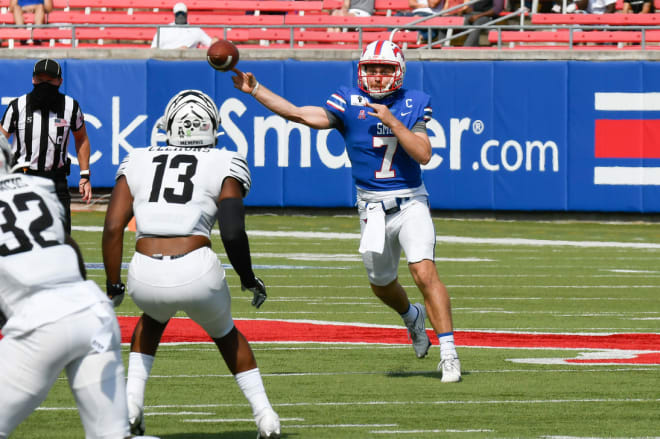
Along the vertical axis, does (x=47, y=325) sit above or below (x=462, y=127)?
above

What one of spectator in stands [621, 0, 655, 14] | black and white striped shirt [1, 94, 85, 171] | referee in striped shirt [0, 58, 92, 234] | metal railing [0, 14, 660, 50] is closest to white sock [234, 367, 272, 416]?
referee in striped shirt [0, 58, 92, 234]

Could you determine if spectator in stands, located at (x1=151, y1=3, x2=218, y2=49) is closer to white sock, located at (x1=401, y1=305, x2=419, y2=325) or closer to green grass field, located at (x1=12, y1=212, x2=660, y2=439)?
green grass field, located at (x1=12, y1=212, x2=660, y2=439)

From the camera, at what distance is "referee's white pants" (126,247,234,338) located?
5.66 m

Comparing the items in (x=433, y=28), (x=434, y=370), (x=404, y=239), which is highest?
(x=433, y=28)

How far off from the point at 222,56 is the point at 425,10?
15.7m

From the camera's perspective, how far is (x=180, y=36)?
2173 cm

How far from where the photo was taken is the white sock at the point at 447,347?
7.69m

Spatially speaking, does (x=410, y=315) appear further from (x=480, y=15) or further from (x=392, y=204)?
(x=480, y=15)

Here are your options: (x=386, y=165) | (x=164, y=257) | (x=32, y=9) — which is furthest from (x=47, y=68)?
(x=32, y=9)

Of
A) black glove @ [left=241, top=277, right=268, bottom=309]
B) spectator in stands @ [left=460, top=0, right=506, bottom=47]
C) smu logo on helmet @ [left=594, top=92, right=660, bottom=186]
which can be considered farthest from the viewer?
spectator in stands @ [left=460, top=0, right=506, bottom=47]

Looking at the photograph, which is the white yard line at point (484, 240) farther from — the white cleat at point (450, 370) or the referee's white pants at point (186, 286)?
the referee's white pants at point (186, 286)

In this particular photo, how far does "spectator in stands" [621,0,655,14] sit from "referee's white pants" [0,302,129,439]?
65.4ft

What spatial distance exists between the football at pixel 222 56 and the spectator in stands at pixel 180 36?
1434 centimetres

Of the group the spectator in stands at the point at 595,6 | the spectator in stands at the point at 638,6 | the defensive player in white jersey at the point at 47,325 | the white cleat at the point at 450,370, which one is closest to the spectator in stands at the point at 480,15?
the spectator in stands at the point at 595,6
